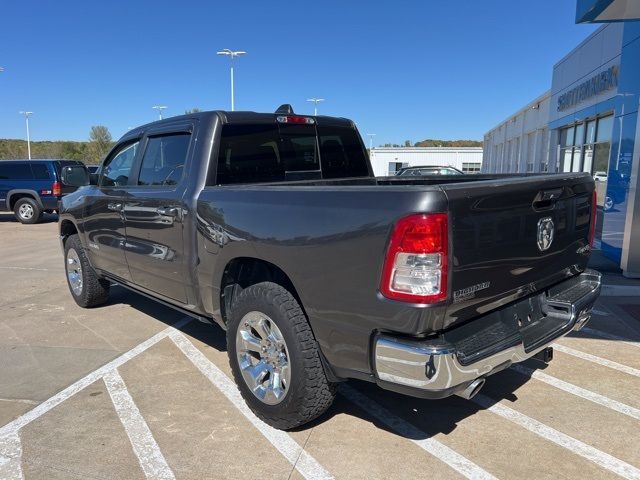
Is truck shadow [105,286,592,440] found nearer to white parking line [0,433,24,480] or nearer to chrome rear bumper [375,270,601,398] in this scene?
chrome rear bumper [375,270,601,398]

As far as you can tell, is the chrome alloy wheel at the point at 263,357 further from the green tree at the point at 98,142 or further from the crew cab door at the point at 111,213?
the green tree at the point at 98,142

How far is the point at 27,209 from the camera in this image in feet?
52.8

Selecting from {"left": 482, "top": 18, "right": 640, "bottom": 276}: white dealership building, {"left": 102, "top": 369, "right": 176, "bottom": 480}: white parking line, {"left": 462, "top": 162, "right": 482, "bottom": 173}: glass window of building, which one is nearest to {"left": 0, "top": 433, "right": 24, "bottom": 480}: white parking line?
{"left": 102, "top": 369, "right": 176, "bottom": 480}: white parking line

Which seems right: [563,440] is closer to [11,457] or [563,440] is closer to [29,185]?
[11,457]

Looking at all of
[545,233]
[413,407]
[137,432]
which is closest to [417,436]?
[413,407]

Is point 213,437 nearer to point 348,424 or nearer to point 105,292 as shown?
point 348,424

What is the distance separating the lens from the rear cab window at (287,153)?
3.91 m

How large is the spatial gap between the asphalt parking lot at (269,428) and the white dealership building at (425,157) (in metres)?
53.7

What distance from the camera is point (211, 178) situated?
3.74 meters

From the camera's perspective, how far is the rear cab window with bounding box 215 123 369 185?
3.91 m

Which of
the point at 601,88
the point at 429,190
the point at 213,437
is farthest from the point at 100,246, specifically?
the point at 601,88

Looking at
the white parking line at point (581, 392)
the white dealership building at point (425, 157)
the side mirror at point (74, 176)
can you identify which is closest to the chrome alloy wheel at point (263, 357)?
the white parking line at point (581, 392)

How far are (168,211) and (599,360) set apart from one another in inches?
152

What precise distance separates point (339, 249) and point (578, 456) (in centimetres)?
188
